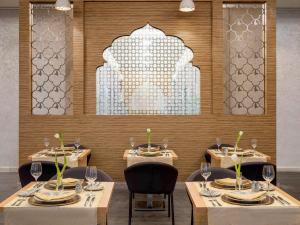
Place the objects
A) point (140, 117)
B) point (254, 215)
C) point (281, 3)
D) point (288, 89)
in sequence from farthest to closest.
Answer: point (288, 89) → point (281, 3) → point (140, 117) → point (254, 215)

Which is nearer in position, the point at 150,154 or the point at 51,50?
the point at 150,154

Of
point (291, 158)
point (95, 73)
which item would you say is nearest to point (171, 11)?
point (95, 73)

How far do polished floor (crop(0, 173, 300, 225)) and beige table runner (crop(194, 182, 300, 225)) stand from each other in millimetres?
2207

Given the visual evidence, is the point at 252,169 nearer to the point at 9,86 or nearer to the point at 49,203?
the point at 49,203

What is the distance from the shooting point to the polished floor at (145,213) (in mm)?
4633

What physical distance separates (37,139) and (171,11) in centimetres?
280

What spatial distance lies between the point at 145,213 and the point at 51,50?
3471 mm

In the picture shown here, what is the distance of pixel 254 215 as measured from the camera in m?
2.42

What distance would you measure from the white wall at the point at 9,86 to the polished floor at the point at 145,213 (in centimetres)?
67

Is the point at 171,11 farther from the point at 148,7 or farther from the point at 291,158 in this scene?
the point at 291,158

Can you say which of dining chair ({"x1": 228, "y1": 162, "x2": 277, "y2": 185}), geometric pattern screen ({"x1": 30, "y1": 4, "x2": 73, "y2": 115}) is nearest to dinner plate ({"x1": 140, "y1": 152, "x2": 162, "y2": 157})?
dining chair ({"x1": 228, "y1": 162, "x2": 277, "y2": 185})

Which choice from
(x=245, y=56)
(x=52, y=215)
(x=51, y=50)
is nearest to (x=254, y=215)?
(x=52, y=215)

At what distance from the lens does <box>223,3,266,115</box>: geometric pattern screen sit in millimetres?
6516

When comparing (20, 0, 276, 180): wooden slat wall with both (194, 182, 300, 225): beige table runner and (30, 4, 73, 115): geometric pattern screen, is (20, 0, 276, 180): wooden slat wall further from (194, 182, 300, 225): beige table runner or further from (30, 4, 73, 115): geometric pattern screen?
(194, 182, 300, 225): beige table runner
